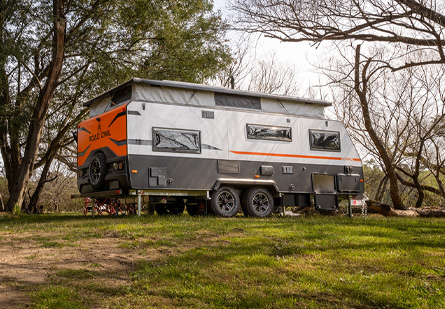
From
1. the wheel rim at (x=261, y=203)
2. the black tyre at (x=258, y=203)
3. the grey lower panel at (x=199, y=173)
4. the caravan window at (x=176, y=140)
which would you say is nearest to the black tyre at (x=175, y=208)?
the black tyre at (x=258, y=203)

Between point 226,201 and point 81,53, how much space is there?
332 inches

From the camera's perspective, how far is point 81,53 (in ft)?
59.2

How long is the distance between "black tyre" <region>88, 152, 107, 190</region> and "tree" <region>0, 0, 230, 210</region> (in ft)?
17.1

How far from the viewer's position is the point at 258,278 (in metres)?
6.13

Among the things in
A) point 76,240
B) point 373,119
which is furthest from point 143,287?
point 373,119

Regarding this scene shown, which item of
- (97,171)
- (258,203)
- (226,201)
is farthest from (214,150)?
(97,171)

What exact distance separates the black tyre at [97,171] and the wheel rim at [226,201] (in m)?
3.13

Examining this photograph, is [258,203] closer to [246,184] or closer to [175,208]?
[246,184]

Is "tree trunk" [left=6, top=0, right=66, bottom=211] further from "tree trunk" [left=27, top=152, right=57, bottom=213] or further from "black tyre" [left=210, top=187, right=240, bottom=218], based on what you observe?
"black tyre" [left=210, top=187, right=240, bottom=218]

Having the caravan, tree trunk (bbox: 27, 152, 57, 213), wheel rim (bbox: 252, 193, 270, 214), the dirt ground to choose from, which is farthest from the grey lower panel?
tree trunk (bbox: 27, 152, 57, 213)

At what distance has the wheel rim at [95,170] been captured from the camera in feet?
42.5

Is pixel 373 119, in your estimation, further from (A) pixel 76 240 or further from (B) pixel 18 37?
(A) pixel 76 240

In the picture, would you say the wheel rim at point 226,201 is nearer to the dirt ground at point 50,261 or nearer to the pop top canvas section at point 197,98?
the pop top canvas section at point 197,98

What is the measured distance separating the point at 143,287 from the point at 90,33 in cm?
1491
